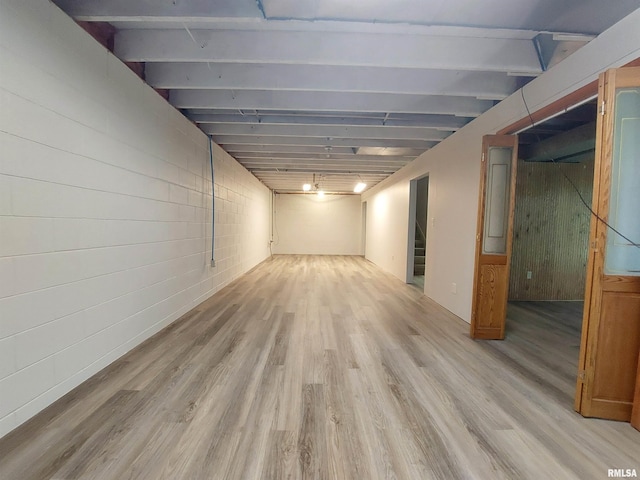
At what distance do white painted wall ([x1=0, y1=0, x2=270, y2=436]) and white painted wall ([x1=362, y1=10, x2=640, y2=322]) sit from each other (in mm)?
3549

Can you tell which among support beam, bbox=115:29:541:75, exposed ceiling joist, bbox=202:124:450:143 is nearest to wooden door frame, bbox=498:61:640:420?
support beam, bbox=115:29:541:75

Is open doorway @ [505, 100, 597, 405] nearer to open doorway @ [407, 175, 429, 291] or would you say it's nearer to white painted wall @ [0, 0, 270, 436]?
open doorway @ [407, 175, 429, 291]

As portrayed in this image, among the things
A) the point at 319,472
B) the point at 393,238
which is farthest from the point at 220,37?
the point at 393,238

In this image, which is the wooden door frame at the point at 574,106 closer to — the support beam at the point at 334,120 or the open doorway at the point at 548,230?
the support beam at the point at 334,120

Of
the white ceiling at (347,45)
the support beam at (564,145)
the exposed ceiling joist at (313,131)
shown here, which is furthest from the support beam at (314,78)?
the support beam at (564,145)

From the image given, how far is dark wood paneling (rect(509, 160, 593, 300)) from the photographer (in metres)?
4.43

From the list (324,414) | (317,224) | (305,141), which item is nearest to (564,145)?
(305,141)

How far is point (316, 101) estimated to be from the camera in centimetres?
301

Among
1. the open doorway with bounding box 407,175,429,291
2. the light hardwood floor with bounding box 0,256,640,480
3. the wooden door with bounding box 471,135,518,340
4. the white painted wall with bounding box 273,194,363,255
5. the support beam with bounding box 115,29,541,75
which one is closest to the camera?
the light hardwood floor with bounding box 0,256,640,480

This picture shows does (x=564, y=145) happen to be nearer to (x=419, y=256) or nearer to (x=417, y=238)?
(x=419, y=256)

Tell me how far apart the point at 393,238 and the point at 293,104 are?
4.55 meters

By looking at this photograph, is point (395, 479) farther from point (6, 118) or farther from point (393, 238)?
point (393, 238)

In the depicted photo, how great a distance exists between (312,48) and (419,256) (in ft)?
20.6

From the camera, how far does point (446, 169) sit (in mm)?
4078
